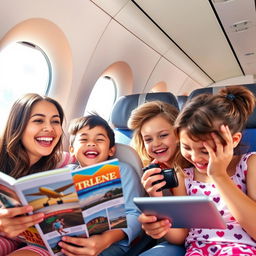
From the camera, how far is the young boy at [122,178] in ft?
3.72

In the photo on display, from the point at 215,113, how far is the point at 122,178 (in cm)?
67

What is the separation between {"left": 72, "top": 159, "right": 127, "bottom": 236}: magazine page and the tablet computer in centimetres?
9

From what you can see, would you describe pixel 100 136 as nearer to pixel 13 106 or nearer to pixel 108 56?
pixel 13 106

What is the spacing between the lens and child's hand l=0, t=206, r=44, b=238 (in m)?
1.01

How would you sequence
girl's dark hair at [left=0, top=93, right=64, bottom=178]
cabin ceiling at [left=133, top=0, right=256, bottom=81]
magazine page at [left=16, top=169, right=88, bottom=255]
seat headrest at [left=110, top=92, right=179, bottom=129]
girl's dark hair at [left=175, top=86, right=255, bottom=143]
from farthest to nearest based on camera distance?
cabin ceiling at [left=133, top=0, right=256, bottom=81] < seat headrest at [left=110, top=92, right=179, bottom=129] < girl's dark hair at [left=0, top=93, right=64, bottom=178] < girl's dark hair at [left=175, top=86, right=255, bottom=143] < magazine page at [left=16, top=169, right=88, bottom=255]

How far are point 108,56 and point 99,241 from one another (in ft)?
9.43

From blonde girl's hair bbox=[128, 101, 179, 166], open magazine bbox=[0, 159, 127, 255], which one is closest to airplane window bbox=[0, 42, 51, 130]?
blonde girl's hair bbox=[128, 101, 179, 166]

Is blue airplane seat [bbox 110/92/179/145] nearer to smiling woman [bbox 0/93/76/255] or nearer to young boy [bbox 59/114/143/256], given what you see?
young boy [bbox 59/114/143/256]

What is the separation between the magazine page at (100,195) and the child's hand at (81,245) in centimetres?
3

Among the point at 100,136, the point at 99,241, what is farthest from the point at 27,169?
the point at 99,241

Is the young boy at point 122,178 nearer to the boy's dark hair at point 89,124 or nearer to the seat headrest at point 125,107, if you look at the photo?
the boy's dark hair at point 89,124

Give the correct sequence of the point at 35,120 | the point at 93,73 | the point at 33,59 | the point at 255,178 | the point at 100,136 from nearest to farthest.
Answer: the point at 255,178 → the point at 35,120 → the point at 100,136 → the point at 33,59 → the point at 93,73

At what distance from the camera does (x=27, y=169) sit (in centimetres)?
170

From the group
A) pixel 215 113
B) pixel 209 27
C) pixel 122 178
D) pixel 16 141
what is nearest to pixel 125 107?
pixel 122 178
